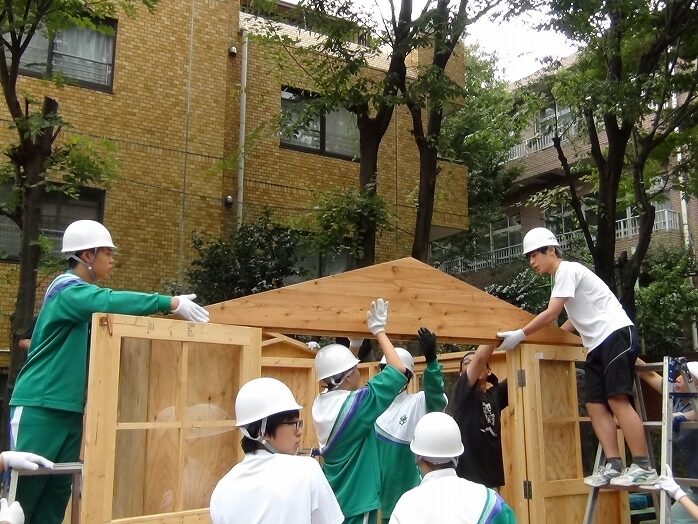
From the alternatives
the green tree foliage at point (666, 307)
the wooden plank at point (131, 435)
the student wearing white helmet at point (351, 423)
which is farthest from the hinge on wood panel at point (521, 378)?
the green tree foliage at point (666, 307)

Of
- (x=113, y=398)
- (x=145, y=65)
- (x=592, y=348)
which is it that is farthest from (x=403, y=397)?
(x=145, y=65)

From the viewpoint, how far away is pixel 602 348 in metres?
5.11

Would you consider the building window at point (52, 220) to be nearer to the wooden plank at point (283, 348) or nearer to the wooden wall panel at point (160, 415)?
the wooden plank at point (283, 348)

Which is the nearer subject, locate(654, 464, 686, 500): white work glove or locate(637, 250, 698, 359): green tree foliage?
locate(654, 464, 686, 500): white work glove

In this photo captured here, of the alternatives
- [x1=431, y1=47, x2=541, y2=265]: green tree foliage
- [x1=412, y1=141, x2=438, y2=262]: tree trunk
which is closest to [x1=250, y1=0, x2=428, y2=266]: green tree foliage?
[x1=412, y1=141, x2=438, y2=262]: tree trunk

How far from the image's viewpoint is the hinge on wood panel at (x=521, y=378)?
5.74 meters

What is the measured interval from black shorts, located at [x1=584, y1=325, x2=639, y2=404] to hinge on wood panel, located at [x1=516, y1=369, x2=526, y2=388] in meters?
0.61

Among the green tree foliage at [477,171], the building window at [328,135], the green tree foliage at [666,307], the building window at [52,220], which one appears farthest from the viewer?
the green tree foliage at [477,171]

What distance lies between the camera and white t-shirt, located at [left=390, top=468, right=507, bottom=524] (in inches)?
114

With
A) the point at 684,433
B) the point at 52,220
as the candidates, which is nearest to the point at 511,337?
the point at 684,433

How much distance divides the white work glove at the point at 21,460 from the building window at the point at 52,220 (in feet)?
26.9

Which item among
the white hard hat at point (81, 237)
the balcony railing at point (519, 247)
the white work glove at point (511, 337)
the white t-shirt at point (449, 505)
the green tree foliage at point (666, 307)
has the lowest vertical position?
the white t-shirt at point (449, 505)

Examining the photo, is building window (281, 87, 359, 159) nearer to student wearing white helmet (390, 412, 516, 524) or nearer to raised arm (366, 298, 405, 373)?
raised arm (366, 298, 405, 373)

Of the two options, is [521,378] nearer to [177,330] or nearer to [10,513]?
[177,330]
